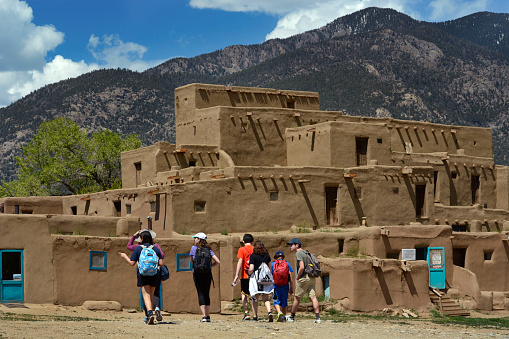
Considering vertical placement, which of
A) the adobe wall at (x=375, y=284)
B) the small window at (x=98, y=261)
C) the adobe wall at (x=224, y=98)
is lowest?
the adobe wall at (x=375, y=284)

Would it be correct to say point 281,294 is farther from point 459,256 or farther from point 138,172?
point 138,172

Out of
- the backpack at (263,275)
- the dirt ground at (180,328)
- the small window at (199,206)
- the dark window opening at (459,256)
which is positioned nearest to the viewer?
the dirt ground at (180,328)

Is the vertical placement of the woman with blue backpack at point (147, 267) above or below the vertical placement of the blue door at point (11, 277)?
above

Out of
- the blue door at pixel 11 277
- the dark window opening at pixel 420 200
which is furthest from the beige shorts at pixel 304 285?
the dark window opening at pixel 420 200

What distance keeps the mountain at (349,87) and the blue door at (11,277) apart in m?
72.9

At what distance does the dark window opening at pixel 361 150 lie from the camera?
3359 cm

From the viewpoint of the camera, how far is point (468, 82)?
113m

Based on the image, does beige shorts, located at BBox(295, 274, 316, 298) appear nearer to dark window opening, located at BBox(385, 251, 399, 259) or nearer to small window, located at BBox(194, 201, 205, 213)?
dark window opening, located at BBox(385, 251, 399, 259)

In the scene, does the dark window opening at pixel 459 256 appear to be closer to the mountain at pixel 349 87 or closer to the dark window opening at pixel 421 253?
the dark window opening at pixel 421 253

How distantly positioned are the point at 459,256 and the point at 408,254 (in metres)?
3.74

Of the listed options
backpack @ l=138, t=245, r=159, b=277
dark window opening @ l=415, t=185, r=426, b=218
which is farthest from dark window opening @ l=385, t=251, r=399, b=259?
backpack @ l=138, t=245, r=159, b=277

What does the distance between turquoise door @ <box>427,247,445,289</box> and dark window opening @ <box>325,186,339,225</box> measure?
15.4 feet

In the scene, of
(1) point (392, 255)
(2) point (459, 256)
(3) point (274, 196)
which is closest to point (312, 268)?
(1) point (392, 255)

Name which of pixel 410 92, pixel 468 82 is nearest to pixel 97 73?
pixel 410 92
